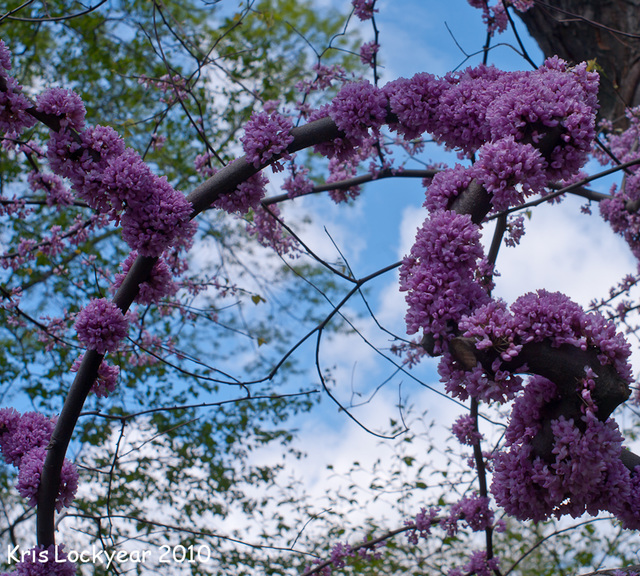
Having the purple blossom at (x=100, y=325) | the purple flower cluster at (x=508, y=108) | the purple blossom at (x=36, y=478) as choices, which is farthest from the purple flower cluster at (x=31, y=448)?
the purple flower cluster at (x=508, y=108)

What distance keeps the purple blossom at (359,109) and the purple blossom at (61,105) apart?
1.01 meters

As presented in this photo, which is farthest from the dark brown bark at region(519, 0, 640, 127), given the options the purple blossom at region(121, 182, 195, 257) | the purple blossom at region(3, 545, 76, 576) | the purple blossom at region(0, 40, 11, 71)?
the purple blossom at region(3, 545, 76, 576)

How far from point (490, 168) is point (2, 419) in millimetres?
2501

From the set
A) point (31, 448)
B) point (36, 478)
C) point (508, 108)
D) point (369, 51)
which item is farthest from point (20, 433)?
point (369, 51)

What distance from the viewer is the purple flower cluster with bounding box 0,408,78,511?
281 cm

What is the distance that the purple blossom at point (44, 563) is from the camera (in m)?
2.75

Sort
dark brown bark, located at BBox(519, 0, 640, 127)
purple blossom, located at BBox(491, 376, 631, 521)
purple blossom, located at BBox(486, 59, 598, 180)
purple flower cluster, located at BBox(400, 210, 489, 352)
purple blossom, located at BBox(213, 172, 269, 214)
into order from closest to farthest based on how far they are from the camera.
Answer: purple blossom, located at BBox(491, 376, 631, 521)
purple flower cluster, located at BBox(400, 210, 489, 352)
purple blossom, located at BBox(486, 59, 598, 180)
purple blossom, located at BBox(213, 172, 269, 214)
dark brown bark, located at BBox(519, 0, 640, 127)

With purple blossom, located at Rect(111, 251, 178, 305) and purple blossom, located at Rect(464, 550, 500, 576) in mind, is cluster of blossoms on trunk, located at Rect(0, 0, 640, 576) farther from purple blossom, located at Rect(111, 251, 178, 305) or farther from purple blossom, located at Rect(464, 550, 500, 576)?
purple blossom, located at Rect(464, 550, 500, 576)

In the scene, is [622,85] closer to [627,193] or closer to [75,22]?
[627,193]

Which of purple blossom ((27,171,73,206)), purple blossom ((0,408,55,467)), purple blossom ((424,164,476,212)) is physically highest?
purple blossom ((27,171,73,206))

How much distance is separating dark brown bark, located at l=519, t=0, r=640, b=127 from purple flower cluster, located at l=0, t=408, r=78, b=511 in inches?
194

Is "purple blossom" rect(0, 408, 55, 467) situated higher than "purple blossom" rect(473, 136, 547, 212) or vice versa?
"purple blossom" rect(473, 136, 547, 212)

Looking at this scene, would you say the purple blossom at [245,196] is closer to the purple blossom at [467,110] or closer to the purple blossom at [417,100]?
the purple blossom at [417,100]

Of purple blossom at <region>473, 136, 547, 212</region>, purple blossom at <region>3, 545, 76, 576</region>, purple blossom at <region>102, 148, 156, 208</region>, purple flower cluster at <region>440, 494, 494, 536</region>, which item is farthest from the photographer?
purple flower cluster at <region>440, 494, 494, 536</region>
